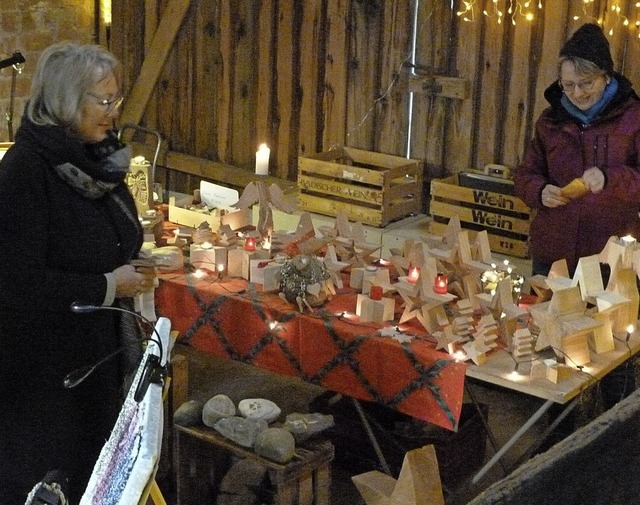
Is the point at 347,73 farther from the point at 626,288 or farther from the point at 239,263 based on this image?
the point at 626,288

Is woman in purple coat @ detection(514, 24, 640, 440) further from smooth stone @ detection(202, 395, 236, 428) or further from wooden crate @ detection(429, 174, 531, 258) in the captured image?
smooth stone @ detection(202, 395, 236, 428)

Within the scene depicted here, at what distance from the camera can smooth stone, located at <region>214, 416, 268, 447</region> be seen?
10.3 feet

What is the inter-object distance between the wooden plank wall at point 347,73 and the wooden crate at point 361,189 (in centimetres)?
28

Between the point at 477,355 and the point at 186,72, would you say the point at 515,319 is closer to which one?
the point at 477,355

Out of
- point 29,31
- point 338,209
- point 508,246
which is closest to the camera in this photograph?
point 508,246

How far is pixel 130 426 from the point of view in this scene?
5.10 ft

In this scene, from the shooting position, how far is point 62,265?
2.61 meters

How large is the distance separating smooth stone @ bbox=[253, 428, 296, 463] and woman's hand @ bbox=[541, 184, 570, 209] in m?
1.31

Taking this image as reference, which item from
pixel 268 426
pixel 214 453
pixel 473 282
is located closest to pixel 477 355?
pixel 473 282

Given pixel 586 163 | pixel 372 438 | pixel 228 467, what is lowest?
pixel 228 467

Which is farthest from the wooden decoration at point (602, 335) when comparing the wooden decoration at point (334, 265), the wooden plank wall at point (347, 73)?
the wooden plank wall at point (347, 73)

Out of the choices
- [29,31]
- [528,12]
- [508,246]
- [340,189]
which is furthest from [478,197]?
[29,31]

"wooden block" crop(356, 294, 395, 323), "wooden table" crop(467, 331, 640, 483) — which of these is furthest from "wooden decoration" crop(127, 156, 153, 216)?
"wooden table" crop(467, 331, 640, 483)

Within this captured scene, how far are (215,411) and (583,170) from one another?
5.15ft
